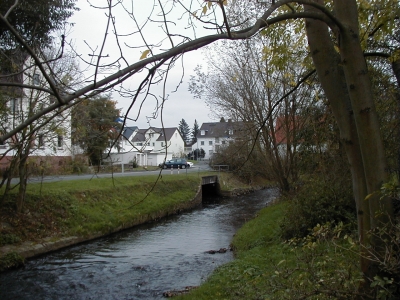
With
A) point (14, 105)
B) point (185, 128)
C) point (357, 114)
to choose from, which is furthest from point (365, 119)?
point (185, 128)

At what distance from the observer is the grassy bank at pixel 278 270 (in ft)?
12.6

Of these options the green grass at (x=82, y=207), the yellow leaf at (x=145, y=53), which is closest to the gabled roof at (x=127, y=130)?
the yellow leaf at (x=145, y=53)

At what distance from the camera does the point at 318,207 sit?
1100cm

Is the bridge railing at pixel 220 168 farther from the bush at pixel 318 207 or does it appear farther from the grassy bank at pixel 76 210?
the bush at pixel 318 207

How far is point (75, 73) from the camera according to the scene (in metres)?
14.5

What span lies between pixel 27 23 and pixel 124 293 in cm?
694

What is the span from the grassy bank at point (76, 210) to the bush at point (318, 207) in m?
4.79

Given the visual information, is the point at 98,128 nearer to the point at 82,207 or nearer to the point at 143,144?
the point at 143,144

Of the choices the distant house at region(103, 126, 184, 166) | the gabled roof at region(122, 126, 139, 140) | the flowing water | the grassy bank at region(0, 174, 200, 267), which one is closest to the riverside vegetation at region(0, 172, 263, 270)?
the grassy bank at region(0, 174, 200, 267)

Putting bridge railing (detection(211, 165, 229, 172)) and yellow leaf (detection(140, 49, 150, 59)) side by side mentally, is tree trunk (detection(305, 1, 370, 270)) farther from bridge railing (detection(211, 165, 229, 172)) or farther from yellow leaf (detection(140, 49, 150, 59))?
bridge railing (detection(211, 165, 229, 172))

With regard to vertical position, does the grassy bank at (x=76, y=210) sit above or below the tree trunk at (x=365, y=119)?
below

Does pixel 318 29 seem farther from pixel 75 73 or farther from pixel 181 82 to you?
pixel 75 73

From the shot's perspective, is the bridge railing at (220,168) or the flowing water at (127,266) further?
the bridge railing at (220,168)

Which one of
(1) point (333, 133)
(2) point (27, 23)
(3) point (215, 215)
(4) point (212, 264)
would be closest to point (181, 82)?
(2) point (27, 23)
